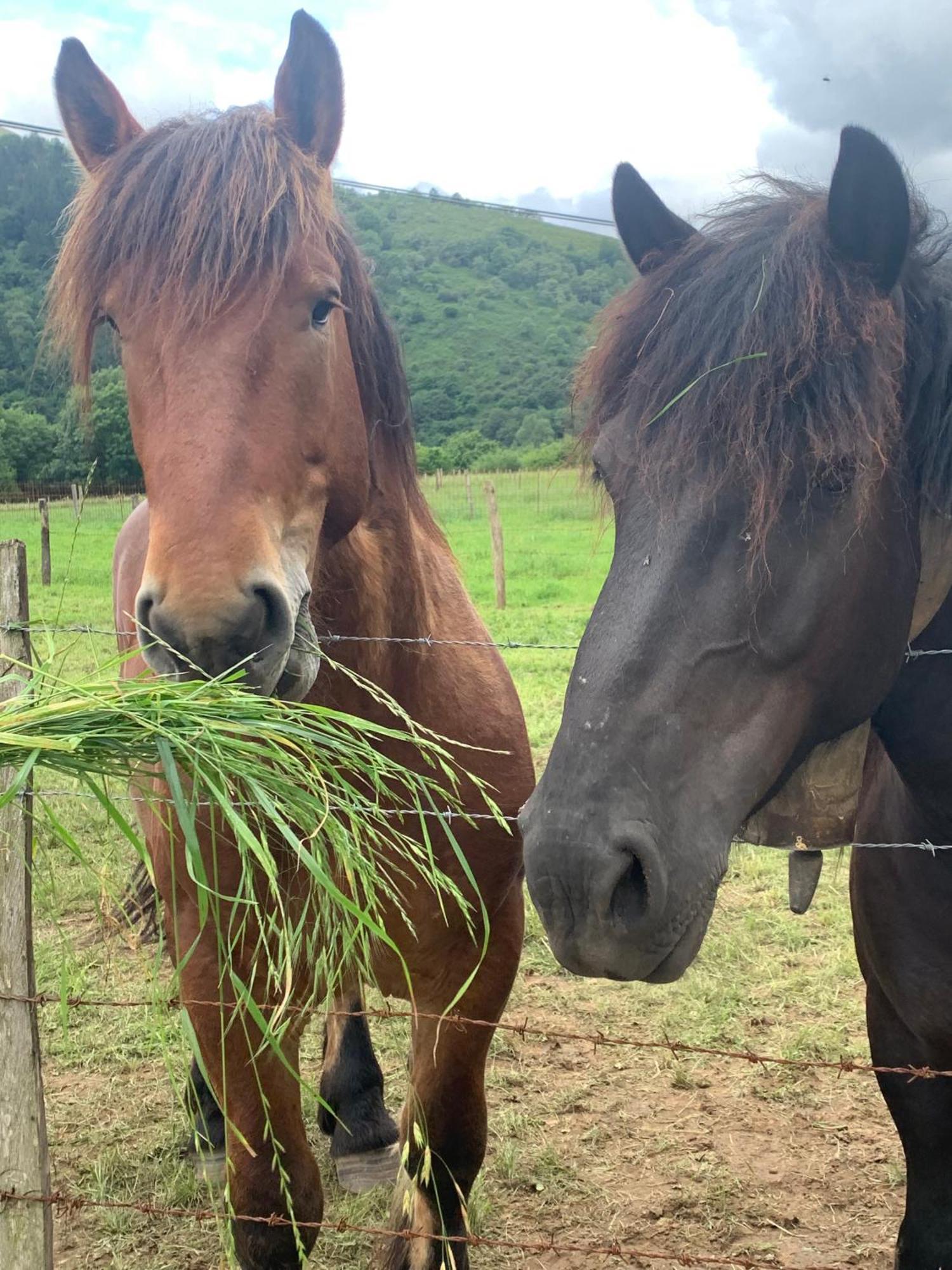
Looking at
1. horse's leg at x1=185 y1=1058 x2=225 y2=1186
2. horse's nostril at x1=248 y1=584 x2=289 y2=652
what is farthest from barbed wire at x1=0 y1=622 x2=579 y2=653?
horse's leg at x1=185 y1=1058 x2=225 y2=1186

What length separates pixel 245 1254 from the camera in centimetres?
234

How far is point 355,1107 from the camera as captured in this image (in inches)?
131

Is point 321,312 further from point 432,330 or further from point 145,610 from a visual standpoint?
point 432,330

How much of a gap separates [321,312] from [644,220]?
27.8 inches

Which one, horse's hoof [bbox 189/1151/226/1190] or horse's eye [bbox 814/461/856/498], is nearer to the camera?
horse's eye [bbox 814/461/856/498]

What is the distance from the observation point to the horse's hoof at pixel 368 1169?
10.3ft

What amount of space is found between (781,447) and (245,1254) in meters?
2.25

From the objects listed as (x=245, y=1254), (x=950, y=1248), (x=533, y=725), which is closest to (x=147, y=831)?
(x=245, y=1254)

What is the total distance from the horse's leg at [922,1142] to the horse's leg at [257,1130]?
4.43ft

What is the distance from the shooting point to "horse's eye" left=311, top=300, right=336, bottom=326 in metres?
2.07

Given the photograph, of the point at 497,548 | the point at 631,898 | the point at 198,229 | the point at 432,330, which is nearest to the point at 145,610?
the point at 198,229

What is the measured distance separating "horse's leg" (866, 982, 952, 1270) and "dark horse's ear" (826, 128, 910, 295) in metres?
1.59

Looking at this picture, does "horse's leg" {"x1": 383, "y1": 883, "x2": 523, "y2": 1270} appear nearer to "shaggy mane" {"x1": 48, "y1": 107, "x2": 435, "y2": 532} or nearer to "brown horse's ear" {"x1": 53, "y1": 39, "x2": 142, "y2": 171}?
"shaggy mane" {"x1": 48, "y1": 107, "x2": 435, "y2": 532}

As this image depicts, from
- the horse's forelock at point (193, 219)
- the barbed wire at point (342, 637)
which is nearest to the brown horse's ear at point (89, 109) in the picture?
the horse's forelock at point (193, 219)
